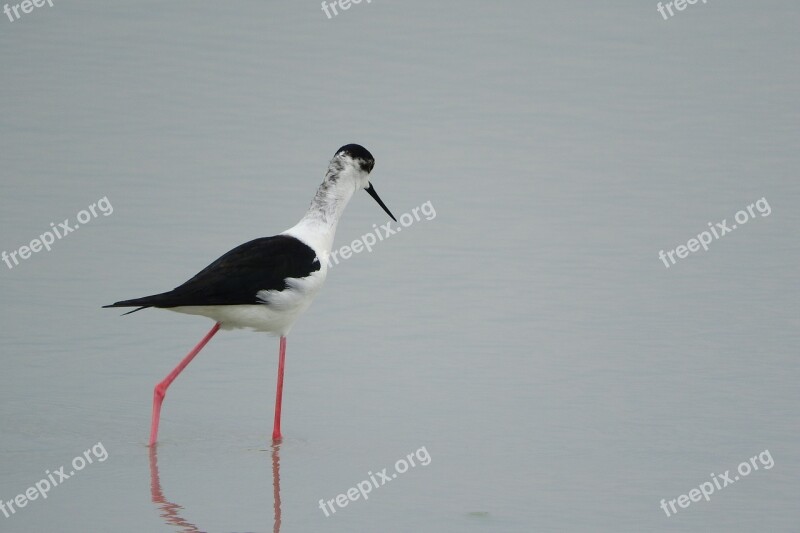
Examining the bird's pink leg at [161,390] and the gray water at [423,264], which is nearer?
the gray water at [423,264]

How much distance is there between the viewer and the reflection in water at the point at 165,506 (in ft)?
21.2

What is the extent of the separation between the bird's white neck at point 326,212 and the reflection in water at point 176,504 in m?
1.38

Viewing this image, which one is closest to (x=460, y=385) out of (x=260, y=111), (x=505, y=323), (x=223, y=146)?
(x=505, y=323)

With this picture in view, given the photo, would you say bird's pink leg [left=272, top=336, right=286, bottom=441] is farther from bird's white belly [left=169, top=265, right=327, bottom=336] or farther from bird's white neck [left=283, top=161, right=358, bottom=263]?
bird's white neck [left=283, top=161, right=358, bottom=263]

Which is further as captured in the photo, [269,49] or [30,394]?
[269,49]

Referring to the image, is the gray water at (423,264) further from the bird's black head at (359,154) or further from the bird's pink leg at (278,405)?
the bird's black head at (359,154)

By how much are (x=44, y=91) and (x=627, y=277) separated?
6.93 m

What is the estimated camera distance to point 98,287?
1021 centimetres

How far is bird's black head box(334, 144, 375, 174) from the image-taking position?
873 cm

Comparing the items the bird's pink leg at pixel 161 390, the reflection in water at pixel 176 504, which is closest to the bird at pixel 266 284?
the bird's pink leg at pixel 161 390

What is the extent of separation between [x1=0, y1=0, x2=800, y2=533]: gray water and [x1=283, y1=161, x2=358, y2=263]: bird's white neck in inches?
35.8

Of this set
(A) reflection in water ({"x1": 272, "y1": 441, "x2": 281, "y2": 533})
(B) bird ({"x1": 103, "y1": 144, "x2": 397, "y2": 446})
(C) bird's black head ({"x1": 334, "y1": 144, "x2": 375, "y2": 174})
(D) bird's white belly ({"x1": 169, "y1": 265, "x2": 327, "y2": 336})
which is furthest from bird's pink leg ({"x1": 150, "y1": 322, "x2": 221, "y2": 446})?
(C) bird's black head ({"x1": 334, "y1": 144, "x2": 375, "y2": 174})

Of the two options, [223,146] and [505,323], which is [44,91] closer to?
[223,146]

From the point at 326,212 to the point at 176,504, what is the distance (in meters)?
2.41
